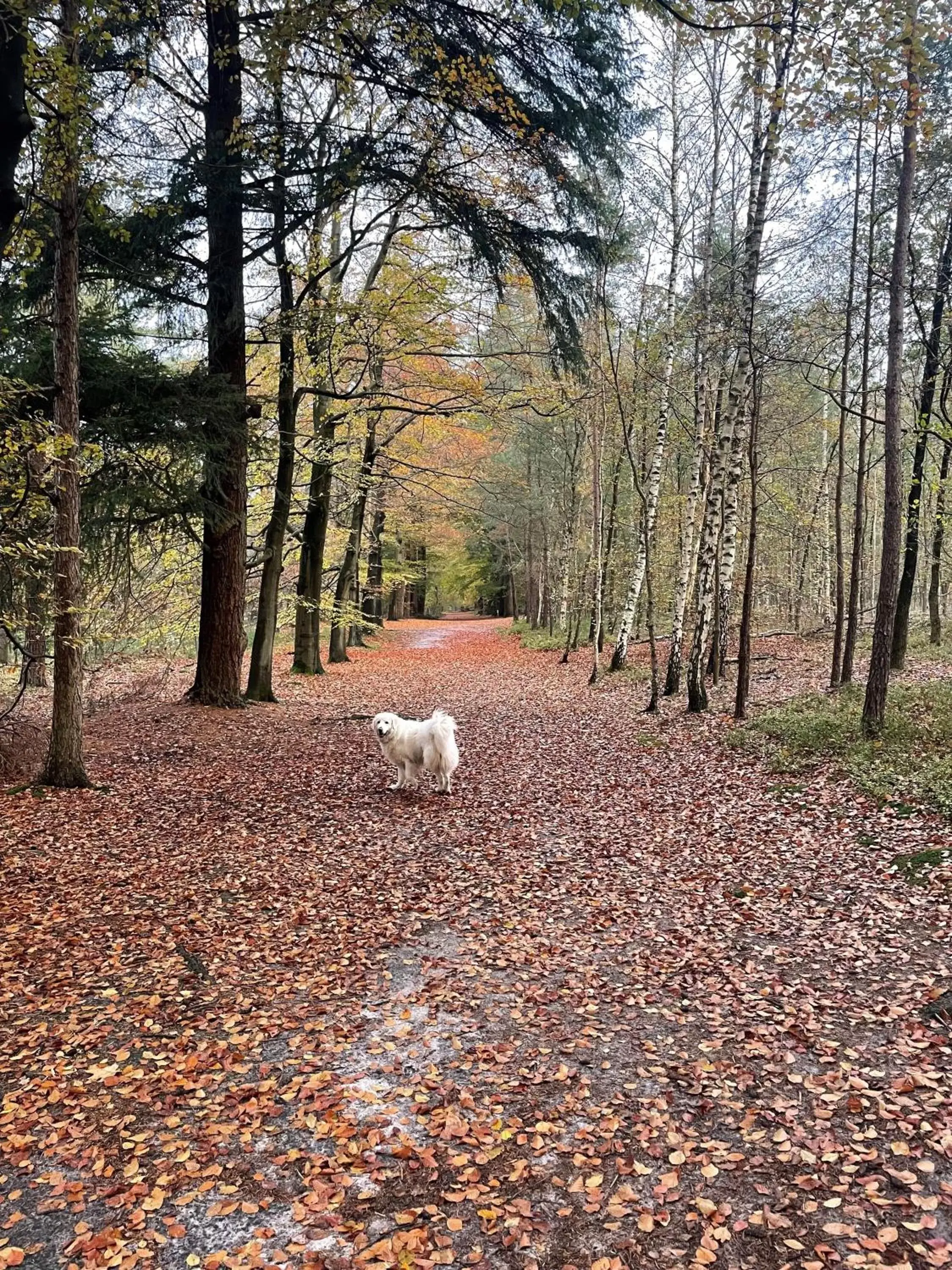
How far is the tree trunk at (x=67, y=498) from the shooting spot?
23.3 feet

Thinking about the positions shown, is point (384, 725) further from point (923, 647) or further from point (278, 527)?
point (923, 647)

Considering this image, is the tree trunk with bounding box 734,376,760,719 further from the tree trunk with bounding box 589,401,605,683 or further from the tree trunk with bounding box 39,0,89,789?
the tree trunk with bounding box 39,0,89,789

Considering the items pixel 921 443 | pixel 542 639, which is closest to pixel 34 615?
pixel 921 443

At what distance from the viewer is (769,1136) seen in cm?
336

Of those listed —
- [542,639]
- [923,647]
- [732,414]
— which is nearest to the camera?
[732,414]

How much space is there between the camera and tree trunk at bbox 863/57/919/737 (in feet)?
29.0

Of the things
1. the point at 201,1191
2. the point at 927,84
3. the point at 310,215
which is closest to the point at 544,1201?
the point at 201,1191

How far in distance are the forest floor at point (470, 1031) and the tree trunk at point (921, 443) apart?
7699 millimetres

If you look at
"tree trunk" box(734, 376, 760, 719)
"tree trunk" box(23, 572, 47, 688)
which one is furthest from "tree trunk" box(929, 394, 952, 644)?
"tree trunk" box(23, 572, 47, 688)

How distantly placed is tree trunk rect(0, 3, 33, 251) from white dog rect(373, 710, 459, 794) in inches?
232

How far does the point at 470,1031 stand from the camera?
14.3 ft

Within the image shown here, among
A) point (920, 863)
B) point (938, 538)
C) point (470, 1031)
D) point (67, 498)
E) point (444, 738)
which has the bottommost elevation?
point (470, 1031)

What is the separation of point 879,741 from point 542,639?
65.8 feet

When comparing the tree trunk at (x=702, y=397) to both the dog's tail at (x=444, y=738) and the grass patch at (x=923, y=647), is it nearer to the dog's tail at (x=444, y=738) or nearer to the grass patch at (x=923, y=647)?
the grass patch at (x=923, y=647)
